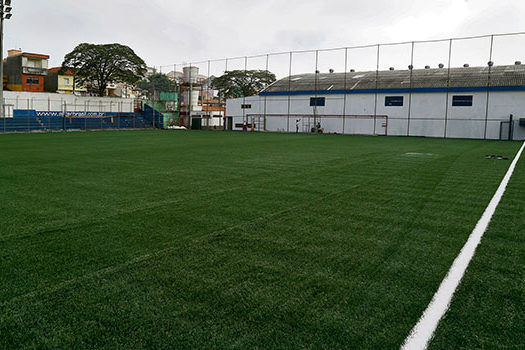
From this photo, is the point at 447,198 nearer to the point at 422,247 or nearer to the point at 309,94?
the point at 422,247

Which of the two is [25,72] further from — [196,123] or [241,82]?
[196,123]

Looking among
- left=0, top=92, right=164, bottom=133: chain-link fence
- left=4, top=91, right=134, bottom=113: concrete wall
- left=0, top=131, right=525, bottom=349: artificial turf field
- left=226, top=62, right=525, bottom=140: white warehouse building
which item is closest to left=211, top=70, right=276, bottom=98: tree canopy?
left=0, top=92, right=164, bottom=133: chain-link fence

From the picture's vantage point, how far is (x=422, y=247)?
4.16 metres

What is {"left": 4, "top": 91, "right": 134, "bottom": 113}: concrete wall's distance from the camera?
43188mm

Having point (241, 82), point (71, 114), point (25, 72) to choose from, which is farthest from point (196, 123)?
point (25, 72)

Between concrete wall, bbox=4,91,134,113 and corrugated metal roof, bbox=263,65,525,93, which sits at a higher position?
corrugated metal roof, bbox=263,65,525,93

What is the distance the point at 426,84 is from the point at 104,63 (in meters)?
33.4

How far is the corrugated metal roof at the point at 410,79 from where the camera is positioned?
110 ft

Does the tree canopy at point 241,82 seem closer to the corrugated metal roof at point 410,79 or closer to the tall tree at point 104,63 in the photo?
the tall tree at point 104,63

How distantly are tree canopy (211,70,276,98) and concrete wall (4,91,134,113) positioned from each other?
12.5m

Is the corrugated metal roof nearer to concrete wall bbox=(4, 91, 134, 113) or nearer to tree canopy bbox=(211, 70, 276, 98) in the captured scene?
tree canopy bbox=(211, 70, 276, 98)

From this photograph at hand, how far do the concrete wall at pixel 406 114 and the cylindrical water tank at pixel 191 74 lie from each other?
802cm

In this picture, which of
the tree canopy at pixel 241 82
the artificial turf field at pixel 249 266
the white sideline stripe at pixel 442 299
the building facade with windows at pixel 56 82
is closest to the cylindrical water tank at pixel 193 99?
the tree canopy at pixel 241 82

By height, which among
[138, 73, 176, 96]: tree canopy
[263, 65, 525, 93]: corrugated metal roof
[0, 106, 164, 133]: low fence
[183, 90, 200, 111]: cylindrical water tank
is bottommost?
[0, 106, 164, 133]: low fence
